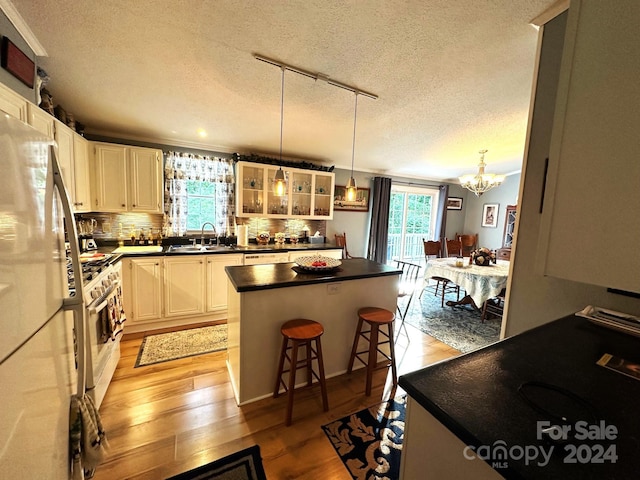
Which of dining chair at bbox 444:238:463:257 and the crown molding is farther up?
the crown molding

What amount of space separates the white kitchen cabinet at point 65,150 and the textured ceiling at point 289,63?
342mm

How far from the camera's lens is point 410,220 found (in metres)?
6.00

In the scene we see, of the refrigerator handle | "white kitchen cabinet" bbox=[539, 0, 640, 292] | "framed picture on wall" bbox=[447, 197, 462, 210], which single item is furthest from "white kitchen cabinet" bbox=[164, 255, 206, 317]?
"framed picture on wall" bbox=[447, 197, 462, 210]

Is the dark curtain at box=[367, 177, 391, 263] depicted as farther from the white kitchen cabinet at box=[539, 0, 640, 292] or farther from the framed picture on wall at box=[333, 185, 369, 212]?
the white kitchen cabinet at box=[539, 0, 640, 292]

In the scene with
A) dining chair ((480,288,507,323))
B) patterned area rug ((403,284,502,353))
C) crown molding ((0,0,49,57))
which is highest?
crown molding ((0,0,49,57))

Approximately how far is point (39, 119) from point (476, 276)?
4476 mm

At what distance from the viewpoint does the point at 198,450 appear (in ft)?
5.13

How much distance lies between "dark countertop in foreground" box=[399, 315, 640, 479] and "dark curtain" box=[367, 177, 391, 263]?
412 centimetres

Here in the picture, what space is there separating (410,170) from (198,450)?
5331 millimetres

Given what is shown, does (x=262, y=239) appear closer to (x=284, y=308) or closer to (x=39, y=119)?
(x=284, y=308)

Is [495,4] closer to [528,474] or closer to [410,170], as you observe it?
[528,474]

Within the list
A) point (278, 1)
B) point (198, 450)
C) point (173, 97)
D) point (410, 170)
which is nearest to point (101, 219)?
→ point (173, 97)

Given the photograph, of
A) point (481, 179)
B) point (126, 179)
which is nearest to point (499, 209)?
point (481, 179)

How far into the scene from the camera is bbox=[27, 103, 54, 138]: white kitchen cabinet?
171 centimetres
